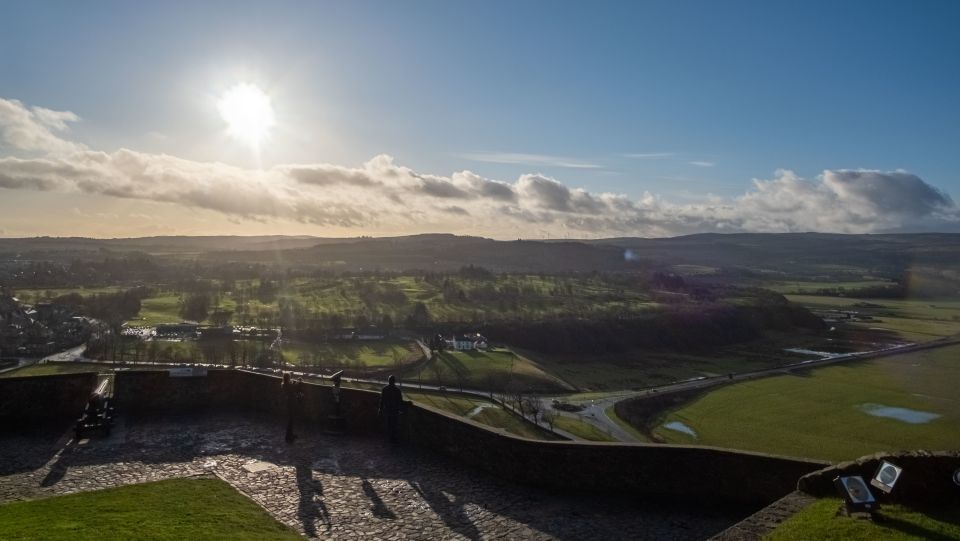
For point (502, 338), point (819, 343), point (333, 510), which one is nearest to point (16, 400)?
point (333, 510)

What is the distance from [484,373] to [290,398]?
80.4 m

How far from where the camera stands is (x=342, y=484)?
14383mm

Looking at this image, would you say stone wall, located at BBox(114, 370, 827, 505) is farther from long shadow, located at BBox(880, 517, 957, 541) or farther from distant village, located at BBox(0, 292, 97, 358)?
distant village, located at BBox(0, 292, 97, 358)

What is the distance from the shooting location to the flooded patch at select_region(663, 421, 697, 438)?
2621 inches

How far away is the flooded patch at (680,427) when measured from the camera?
66.6 m

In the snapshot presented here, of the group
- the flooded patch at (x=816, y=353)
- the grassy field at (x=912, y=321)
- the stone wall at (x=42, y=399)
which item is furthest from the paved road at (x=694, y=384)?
the stone wall at (x=42, y=399)

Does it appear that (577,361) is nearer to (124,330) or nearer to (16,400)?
Result: (124,330)

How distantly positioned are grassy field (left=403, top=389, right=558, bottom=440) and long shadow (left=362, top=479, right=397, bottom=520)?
1852 inches

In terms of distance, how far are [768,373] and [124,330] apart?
376 ft

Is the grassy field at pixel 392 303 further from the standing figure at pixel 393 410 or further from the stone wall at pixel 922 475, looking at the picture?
the stone wall at pixel 922 475

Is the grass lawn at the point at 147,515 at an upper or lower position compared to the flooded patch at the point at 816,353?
upper

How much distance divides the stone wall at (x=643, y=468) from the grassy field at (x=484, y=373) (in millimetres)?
77248

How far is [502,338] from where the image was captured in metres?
132

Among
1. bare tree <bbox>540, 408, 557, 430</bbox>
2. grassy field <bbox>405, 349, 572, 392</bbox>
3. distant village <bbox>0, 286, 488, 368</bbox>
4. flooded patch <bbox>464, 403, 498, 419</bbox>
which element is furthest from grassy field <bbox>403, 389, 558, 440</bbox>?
distant village <bbox>0, 286, 488, 368</bbox>
